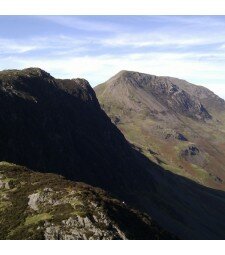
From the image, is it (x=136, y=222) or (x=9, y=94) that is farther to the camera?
(x=9, y=94)

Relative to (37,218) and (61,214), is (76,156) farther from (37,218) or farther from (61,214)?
(61,214)

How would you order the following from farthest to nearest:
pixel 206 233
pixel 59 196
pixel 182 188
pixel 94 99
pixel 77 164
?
pixel 182 188, pixel 94 99, pixel 206 233, pixel 77 164, pixel 59 196

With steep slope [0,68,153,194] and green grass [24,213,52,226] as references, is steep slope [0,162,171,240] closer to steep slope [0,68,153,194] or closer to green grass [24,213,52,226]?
green grass [24,213,52,226]

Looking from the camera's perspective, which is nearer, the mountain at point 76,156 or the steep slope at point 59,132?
the mountain at point 76,156

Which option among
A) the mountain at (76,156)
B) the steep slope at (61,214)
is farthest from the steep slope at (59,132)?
the steep slope at (61,214)

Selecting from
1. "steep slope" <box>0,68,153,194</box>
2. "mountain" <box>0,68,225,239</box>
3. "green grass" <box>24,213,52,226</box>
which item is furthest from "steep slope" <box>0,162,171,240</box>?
"steep slope" <box>0,68,153,194</box>

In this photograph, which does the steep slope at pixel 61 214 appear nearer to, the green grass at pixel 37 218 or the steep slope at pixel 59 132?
the green grass at pixel 37 218

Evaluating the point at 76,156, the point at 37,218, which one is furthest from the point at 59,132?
the point at 37,218

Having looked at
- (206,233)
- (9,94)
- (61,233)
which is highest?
(9,94)

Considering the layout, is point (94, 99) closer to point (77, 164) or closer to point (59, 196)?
point (77, 164)

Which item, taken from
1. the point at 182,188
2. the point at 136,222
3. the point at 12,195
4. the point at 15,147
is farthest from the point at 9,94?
the point at 182,188
